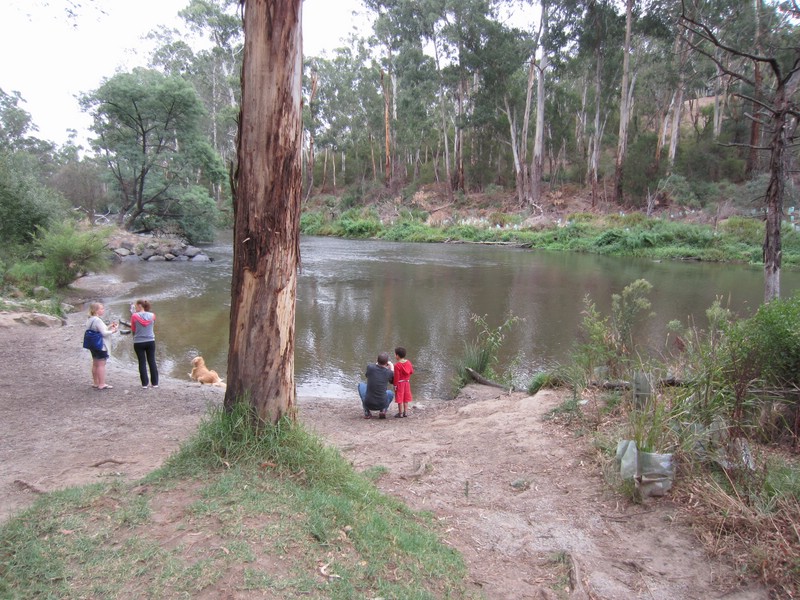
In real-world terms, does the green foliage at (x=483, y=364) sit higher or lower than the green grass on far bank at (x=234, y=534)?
lower

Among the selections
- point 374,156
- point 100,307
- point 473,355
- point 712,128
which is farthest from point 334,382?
point 374,156

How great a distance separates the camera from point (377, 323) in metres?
13.9

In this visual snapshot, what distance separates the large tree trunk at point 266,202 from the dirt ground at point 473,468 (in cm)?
138

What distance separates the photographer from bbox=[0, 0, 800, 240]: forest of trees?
27.9m

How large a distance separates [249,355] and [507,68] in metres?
41.0

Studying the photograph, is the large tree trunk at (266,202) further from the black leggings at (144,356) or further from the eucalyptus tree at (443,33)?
the eucalyptus tree at (443,33)

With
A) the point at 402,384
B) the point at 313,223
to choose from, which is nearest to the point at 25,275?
the point at 402,384

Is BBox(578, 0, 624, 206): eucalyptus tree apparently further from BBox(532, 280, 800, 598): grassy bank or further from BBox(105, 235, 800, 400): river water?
BBox(532, 280, 800, 598): grassy bank

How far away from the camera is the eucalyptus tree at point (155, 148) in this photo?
26172 mm

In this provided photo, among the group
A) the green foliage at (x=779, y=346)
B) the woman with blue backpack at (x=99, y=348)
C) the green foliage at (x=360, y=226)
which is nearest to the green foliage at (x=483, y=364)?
the green foliage at (x=779, y=346)

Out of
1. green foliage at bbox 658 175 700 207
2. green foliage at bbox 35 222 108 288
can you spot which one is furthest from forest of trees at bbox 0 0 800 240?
green foliage at bbox 35 222 108 288

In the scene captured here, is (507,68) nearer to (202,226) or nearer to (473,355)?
(202,226)

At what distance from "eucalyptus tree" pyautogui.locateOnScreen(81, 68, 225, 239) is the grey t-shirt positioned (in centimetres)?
2418

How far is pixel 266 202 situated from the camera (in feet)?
12.6
